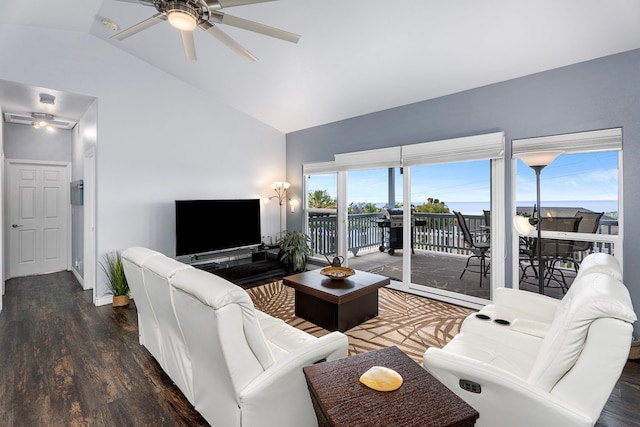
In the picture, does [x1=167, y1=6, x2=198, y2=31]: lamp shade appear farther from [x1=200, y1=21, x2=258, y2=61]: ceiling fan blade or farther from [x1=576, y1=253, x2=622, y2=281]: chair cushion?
[x1=576, y1=253, x2=622, y2=281]: chair cushion

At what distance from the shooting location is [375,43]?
312 centimetres

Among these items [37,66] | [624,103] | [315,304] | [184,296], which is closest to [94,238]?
[37,66]

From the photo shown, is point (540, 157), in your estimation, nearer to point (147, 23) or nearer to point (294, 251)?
point (147, 23)

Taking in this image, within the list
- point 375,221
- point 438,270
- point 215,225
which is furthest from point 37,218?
point 438,270

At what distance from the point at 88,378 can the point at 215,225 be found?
2.50 meters

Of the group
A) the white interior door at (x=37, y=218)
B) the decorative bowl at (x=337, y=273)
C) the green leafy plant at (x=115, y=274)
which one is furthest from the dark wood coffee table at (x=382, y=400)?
the white interior door at (x=37, y=218)

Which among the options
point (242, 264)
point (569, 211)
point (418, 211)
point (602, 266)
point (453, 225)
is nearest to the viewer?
point (602, 266)

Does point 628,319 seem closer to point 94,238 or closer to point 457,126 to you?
point 457,126

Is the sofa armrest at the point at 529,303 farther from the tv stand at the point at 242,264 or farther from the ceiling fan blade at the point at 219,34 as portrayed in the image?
the tv stand at the point at 242,264

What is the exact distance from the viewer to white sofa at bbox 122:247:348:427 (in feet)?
4.60

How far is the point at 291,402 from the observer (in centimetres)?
159

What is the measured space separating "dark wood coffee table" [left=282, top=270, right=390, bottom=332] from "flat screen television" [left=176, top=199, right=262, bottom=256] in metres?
1.70

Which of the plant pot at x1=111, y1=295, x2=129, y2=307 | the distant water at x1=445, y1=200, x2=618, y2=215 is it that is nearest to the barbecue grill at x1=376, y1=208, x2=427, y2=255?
the distant water at x1=445, y1=200, x2=618, y2=215

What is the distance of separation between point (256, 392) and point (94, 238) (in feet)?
12.3
